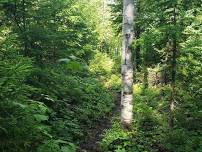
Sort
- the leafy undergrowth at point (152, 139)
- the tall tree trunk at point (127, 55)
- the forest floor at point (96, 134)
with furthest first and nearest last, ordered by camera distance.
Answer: the tall tree trunk at point (127, 55) < the forest floor at point (96, 134) < the leafy undergrowth at point (152, 139)

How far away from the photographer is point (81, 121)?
499 inches

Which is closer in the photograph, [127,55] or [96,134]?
[127,55]

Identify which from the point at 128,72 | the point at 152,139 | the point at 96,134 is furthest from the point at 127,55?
the point at 96,134

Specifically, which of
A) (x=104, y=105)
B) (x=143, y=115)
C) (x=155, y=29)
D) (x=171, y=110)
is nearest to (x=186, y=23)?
(x=155, y=29)

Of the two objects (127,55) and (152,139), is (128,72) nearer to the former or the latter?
(127,55)

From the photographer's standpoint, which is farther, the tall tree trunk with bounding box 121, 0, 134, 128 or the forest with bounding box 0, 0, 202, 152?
the tall tree trunk with bounding box 121, 0, 134, 128

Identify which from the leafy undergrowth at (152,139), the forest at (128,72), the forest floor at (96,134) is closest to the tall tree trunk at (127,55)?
the forest at (128,72)

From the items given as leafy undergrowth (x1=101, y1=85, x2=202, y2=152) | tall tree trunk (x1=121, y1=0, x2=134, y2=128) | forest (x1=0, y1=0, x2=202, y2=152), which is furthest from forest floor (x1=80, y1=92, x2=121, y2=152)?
tall tree trunk (x1=121, y1=0, x2=134, y2=128)

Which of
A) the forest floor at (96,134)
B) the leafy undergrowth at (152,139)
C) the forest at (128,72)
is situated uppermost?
the forest at (128,72)

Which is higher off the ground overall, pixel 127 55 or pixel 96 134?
pixel 127 55

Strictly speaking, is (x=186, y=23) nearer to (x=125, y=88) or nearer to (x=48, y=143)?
(x=125, y=88)

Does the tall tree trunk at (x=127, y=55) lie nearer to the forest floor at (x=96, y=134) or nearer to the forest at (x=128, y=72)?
the forest at (x=128, y=72)

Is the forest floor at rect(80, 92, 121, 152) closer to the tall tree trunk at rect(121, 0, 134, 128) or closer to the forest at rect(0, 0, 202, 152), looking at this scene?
the forest at rect(0, 0, 202, 152)

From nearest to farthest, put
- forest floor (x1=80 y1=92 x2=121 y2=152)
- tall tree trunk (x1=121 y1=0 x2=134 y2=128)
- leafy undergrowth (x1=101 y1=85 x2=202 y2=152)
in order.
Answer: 1. leafy undergrowth (x1=101 y1=85 x2=202 y2=152)
2. forest floor (x1=80 y1=92 x2=121 y2=152)
3. tall tree trunk (x1=121 y1=0 x2=134 y2=128)
